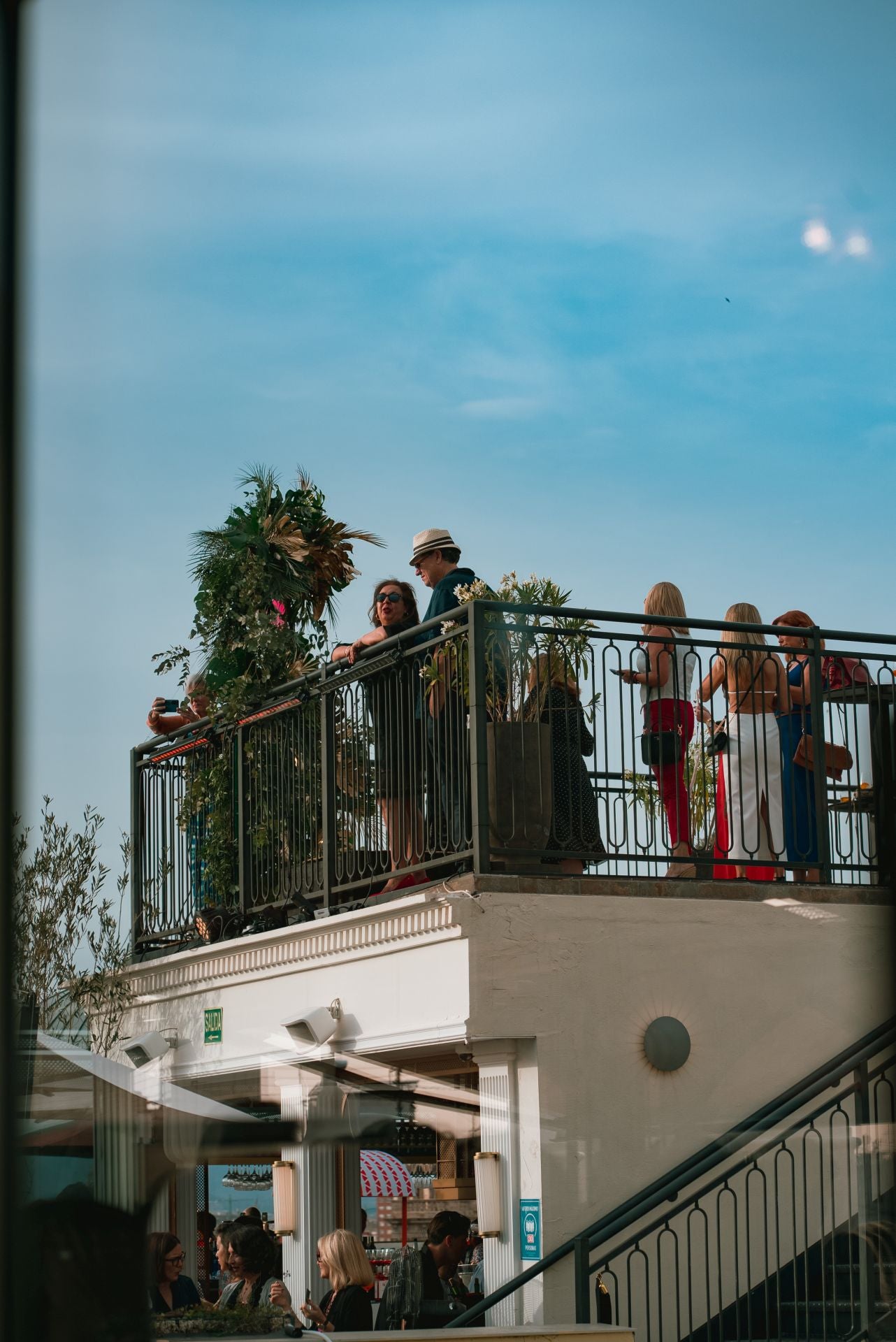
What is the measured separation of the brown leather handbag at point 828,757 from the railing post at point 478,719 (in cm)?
113

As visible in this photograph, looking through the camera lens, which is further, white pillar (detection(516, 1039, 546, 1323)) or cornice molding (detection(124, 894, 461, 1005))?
cornice molding (detection(124, 894, 461, 1005))

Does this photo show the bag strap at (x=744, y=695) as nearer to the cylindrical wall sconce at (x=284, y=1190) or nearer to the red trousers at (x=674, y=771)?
the red trousers at (x=674, y=771)

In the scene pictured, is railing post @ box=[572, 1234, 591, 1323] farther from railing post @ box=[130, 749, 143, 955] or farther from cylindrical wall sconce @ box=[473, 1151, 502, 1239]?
railing post @ box=[130, 749, 143, 955]

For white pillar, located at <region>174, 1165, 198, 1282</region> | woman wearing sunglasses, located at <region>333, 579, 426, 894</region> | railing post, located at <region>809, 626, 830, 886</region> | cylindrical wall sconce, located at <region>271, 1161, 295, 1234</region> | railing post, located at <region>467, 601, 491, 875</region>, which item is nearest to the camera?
white pillar, located at <region>174, 1165, 198, 1282</region>

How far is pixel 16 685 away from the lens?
300 centimetres

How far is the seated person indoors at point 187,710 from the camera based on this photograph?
6.87 m

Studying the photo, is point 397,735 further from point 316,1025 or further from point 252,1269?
point 252,1269

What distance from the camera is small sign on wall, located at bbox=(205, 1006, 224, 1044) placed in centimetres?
740

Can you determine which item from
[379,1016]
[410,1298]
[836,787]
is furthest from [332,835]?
[836,787]

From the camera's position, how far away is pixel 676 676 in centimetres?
677

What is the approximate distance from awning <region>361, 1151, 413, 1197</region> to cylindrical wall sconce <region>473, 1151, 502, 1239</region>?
370 mm

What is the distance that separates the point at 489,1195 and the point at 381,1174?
50 centimetres

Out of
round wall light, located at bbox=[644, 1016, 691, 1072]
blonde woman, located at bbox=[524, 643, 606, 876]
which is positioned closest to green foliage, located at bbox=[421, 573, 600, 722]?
blonde woman, located at bbox=[524, 643, 606, 876]

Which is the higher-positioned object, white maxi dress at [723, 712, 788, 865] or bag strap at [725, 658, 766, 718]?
bag strap at [725, 658, 766, 718]
